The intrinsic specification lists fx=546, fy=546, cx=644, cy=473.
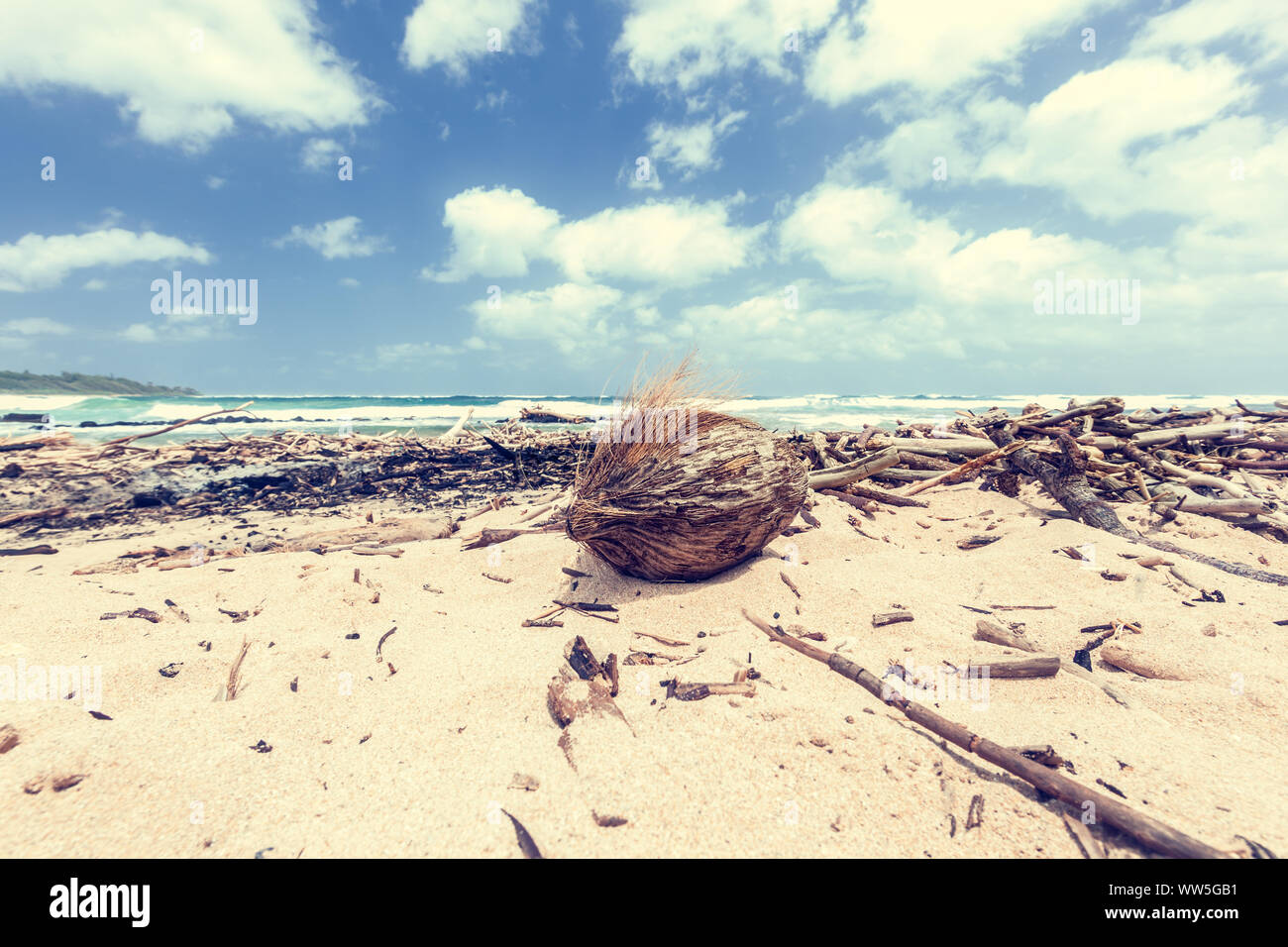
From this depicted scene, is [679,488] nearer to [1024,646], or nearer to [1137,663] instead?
[1024,646]

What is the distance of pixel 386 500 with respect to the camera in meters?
8.44

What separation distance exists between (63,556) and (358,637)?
4.98 m

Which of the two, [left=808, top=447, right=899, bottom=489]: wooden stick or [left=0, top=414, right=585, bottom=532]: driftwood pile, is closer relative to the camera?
[left=808, top=447, right=899, bottom=489]: wooden stick

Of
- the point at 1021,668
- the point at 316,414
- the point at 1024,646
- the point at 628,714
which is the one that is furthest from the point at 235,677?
the point at 316,414

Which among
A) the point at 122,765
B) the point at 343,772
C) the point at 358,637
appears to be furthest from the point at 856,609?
the point at 122,765

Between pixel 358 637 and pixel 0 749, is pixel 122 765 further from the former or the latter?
pixel 358 637

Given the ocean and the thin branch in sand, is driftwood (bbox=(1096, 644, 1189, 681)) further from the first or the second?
the ocean

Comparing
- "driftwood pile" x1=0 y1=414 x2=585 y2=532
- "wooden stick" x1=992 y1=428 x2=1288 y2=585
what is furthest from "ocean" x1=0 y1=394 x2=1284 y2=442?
"wooden stick" x1=992 y1=428 x2=1288 y2=585

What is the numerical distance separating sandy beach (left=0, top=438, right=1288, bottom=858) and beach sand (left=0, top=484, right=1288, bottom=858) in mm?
13

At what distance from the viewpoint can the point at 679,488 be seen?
3.59 m

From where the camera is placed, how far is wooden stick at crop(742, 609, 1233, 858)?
5.50 ft
